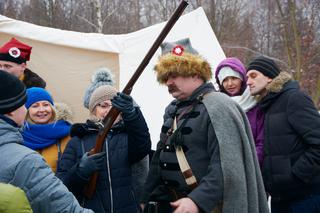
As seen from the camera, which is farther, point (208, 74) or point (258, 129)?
point (258, 129)

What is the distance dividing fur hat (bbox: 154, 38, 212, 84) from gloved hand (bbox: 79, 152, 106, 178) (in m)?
0.67

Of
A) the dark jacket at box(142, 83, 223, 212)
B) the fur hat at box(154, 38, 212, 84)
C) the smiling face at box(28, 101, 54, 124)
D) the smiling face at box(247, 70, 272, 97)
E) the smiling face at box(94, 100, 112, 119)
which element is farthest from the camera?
the smiling face at box(247, 70, 272, 97)

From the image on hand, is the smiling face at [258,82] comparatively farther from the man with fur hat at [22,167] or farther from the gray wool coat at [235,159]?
the man with fur hat at [22,167]

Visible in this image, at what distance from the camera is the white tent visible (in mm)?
5762

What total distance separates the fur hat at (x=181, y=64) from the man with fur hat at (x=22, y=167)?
3.45 ft

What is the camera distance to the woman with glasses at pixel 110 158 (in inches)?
116

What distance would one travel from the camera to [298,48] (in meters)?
19.0

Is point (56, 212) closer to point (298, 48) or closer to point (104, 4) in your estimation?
point (298, 48)

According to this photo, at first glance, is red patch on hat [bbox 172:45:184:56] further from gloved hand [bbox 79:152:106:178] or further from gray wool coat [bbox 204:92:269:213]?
gloved hand [bbox 79:152:106:178]

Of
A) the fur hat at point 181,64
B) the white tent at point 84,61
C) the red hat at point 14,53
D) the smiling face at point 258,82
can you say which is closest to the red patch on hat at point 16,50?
the red hat at point 14,53

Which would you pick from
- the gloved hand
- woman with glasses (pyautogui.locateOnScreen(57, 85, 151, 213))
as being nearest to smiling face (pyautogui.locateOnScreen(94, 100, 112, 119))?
woman with glasses (pyautogui.locateOnScreen(57, 85, 151, 213))

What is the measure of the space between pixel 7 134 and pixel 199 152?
1195 millimetres

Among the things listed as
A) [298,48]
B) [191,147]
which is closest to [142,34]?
[191,147]

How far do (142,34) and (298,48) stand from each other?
47.8ft
